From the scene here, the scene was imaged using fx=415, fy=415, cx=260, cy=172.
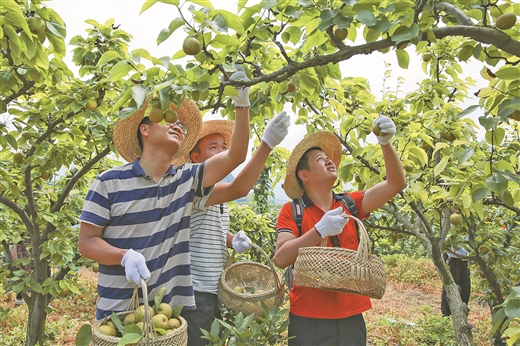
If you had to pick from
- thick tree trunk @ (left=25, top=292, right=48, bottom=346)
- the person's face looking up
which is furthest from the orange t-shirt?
thick tree trunk @ (left=25, top=292, right=48, bottom=346)

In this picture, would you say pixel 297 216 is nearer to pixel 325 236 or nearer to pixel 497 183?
pixel 325 236

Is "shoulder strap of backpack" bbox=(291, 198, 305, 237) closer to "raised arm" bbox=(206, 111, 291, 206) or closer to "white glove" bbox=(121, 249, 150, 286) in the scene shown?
"raised arm" bbox=(206, 111, 291, 206)

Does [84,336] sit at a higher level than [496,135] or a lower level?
lower

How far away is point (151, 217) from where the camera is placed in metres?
1.67

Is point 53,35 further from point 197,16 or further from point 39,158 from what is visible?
point 39,158

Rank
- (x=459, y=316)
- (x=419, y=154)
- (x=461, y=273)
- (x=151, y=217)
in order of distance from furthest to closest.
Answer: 1. (x=461, y=273)
2. (x=459, y=316)
3. (x=419, y=154)
4. (x=151, y=217)

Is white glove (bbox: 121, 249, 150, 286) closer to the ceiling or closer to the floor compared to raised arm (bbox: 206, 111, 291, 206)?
closer to the floor

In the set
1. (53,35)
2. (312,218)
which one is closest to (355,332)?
(312,218)

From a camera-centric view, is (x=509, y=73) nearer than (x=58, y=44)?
Yes

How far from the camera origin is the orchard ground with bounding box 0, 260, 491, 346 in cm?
449

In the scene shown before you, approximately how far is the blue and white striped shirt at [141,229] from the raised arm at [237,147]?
0.53ft

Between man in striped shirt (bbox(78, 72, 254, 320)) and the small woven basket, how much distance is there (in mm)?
490

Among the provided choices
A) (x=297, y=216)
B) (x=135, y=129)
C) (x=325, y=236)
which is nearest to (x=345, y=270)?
→ (x=325, y=236)

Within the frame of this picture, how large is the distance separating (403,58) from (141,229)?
1.18 meters
